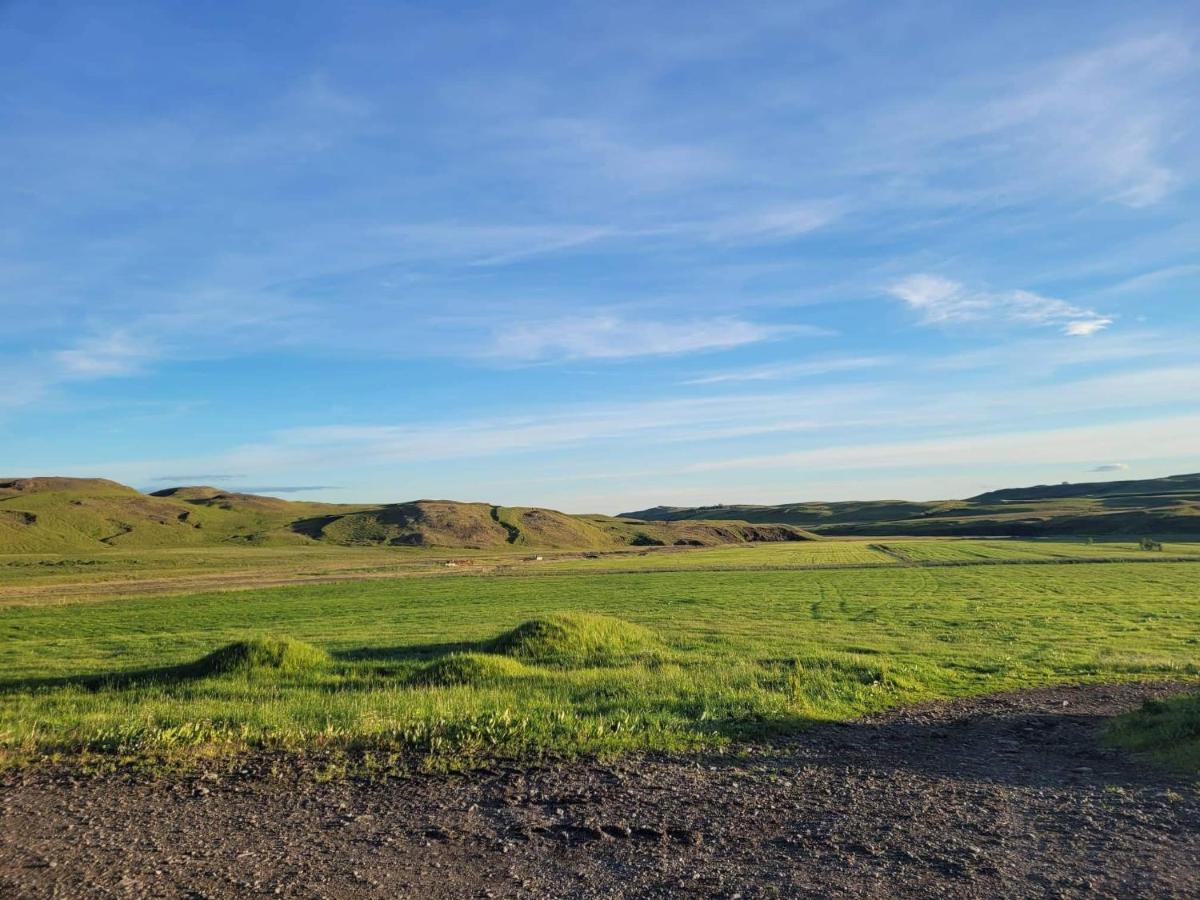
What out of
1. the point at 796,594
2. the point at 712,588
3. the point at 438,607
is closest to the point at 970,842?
the point at 438,607

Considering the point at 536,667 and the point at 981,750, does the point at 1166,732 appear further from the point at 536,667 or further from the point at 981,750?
the point at 536,667

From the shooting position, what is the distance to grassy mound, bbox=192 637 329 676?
753 inches

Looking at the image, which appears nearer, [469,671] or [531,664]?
[469,671]

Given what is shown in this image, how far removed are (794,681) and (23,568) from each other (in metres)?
105

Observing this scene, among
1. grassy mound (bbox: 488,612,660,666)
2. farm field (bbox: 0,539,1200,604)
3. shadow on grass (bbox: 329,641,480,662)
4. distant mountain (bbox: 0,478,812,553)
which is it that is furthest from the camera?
distant mountain (bbox: 0,478,812,553)

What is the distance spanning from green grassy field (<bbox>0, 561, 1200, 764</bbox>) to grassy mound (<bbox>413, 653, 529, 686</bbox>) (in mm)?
59

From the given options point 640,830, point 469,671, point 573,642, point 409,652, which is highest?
point 640,830

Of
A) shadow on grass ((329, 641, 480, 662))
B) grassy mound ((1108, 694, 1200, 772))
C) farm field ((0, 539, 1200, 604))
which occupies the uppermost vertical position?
grassy mound ((1108, 694, 1200, 772))

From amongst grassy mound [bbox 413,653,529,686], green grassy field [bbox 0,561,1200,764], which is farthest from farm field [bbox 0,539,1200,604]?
grassy mound [bbox 413,653,529,686]

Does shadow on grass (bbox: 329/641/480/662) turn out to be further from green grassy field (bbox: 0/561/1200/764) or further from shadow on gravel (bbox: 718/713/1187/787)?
shadow on gravel (bbox: 718/713/1187/787)

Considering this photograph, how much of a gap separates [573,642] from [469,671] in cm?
477

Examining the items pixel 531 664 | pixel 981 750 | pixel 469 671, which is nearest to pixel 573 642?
pixel 531 664

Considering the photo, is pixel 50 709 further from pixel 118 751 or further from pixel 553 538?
pixel 553 538

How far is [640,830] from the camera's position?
28.0ft
